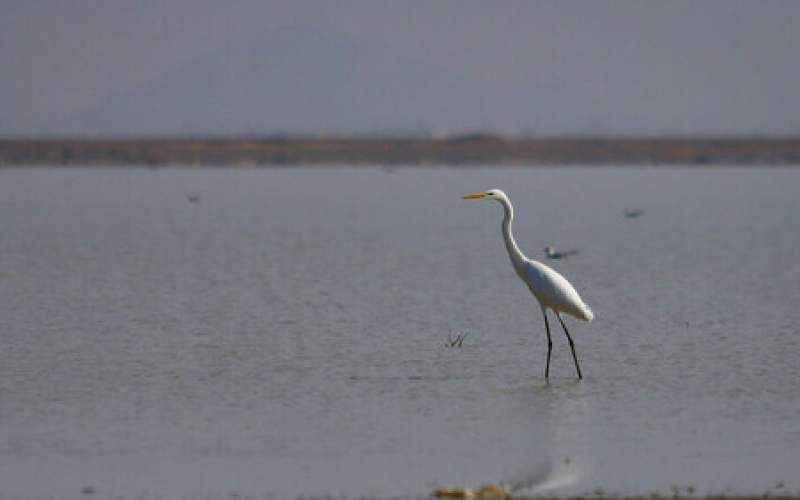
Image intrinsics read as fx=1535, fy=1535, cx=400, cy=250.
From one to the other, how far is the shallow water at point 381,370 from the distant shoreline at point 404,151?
96.7 meters

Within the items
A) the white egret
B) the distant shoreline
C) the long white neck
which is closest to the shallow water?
the white egret

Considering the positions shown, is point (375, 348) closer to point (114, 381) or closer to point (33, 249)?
point (114, 381)

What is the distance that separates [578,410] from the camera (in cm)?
1408

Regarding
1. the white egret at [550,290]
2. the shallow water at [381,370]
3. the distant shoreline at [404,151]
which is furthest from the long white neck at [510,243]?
the distant shoreline at [404,151]

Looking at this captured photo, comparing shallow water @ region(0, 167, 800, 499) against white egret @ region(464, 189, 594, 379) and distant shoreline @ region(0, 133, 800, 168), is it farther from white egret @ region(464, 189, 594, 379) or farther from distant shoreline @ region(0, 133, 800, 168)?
distant shoreline @ region(0, 133, 800, 168)

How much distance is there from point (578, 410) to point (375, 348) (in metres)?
4.38

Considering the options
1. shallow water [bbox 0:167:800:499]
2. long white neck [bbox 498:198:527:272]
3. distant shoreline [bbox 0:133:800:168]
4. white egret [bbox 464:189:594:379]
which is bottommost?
shallow water [bbox 0:167:800:499]

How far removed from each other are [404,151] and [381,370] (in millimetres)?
132676

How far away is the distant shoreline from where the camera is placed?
13288cm

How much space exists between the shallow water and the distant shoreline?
3808 inches

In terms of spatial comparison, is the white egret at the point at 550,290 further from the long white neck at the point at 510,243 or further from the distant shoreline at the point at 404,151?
the distant shoreline at the point at 404,151

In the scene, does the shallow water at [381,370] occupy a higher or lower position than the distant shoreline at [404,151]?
lower

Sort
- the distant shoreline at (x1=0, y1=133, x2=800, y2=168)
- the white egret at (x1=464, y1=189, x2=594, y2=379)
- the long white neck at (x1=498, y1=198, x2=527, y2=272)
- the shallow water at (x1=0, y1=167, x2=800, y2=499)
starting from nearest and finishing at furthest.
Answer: the shallow water at (x1=0, y1=167, x2=800, y2=499)
the white egret at (x1=464, y1=189, x2=594, y2=379)
the long white neck at (x1=498, y1=198, x2=527, y2=272)
the distant shoreline at (x1=0, y1=133, x2=800, y2=168)

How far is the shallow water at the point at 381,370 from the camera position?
37.7 feet
